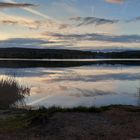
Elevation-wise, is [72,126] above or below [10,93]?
above

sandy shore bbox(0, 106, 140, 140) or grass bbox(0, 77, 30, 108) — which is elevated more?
sandy shore bbox(0, 106, 140, 140)

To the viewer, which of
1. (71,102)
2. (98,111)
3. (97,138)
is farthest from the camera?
(71,102)

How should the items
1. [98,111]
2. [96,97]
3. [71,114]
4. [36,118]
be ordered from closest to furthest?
[36,118], [71,114], [98,111], [96,97]

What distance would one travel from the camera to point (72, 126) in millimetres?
9617

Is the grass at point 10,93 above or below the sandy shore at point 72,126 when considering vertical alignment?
below

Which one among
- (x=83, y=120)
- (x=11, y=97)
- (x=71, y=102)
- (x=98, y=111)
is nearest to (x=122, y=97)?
(x=71, y=102)

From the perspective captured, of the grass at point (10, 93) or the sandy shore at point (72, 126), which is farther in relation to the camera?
the grass at point (10, 93)

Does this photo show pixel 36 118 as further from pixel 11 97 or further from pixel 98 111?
pixel 11 97

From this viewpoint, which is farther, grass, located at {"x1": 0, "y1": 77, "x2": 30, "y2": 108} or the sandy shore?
Result: grass, located at {"x1": 0, "y1": 77, "x2": 30, "y2": 108}

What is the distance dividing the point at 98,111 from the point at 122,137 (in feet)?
9.54

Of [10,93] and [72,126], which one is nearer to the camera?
[72,126]

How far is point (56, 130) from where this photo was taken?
9391mm

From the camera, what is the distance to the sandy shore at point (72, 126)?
29.5 feet

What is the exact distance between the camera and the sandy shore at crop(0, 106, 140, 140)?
353 inches
